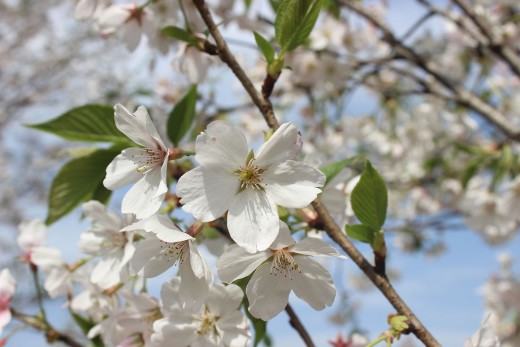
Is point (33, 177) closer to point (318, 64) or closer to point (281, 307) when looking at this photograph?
point (318, 64)

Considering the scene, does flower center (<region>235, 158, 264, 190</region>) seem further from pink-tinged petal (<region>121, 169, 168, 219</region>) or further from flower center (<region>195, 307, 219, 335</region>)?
flower center (<region>195, 307, 219, 335</region>)

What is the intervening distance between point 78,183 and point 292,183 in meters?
0.53

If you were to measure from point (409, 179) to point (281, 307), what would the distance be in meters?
3.48

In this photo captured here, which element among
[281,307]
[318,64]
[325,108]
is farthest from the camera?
[325,108]

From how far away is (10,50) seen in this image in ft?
29.7

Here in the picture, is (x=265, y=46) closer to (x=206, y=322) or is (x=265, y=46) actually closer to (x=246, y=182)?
(x=246, y=182)

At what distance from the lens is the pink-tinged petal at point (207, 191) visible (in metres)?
0.62

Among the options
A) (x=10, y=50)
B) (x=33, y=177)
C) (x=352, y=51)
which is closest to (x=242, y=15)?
(x=352, y=51)

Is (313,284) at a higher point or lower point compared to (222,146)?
lower

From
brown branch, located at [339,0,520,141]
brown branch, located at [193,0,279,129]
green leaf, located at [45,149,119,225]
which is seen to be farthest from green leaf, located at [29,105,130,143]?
brown branch, located at [339,0,520,141]

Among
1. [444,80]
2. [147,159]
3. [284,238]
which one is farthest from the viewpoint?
[444,80]

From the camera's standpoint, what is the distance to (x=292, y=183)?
0.66 m

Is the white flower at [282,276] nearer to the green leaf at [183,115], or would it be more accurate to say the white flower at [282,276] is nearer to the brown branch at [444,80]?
the green leaf at [183,115]

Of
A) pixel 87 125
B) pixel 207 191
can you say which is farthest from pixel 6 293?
pixel 207 191
